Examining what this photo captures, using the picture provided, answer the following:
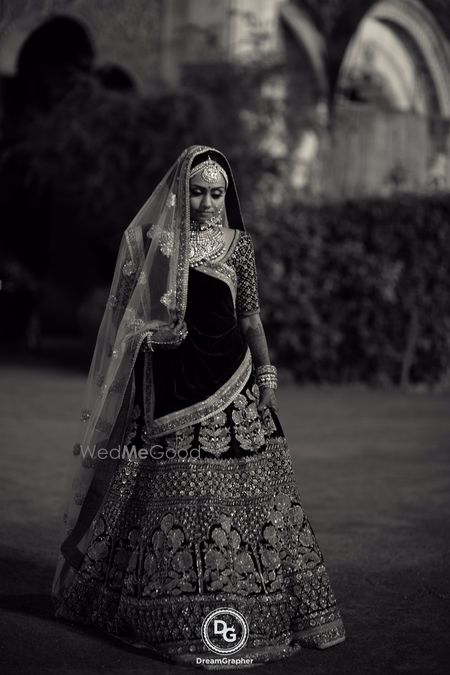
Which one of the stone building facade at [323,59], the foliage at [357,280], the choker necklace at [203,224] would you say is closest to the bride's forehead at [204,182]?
the choker necklace at [203,224]

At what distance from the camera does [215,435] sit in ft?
11.3

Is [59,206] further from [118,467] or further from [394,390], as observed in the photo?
[118,467]

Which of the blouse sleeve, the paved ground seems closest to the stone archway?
the paved ground

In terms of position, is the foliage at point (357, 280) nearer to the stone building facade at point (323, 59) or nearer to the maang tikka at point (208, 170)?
the stone building facade at point (323, 59)

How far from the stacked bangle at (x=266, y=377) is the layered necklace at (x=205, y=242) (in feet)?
1.45

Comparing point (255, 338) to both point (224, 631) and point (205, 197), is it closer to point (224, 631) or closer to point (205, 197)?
point (205, 197)

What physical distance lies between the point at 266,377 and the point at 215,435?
0.32 meters

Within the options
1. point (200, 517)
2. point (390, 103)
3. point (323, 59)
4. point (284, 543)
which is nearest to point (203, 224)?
point (200, 517)

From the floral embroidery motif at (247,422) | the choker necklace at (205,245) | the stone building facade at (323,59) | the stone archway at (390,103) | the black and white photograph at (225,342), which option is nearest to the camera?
the black and white photograph at (225,342)

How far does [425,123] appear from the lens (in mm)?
15930

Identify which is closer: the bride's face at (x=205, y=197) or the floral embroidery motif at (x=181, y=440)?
the floral embroidery motif at (x=181, y=440)

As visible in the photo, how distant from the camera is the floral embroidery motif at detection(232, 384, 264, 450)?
3.48 meters

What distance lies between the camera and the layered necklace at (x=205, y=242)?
3.59 m

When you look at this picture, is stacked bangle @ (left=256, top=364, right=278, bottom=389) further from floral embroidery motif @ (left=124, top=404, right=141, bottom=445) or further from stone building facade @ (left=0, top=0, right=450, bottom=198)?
stone building facade @ (left=0, top=0, right=450, bottom=198)
